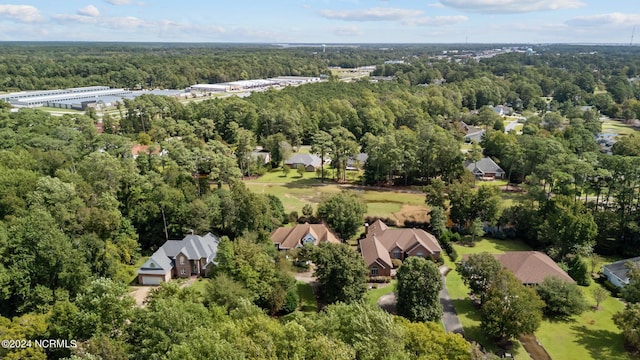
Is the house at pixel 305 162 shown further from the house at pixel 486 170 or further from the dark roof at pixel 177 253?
the dark roof at pixel 177 253

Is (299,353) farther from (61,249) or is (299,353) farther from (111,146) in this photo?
(111,146)

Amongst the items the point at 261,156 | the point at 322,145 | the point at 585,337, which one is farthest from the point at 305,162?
the point at 585,337

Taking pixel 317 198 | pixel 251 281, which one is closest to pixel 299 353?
pixel 251 281

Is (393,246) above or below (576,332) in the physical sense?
above

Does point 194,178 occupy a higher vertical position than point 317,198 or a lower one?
higher

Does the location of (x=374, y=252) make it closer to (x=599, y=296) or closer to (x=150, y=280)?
(x=599, y=296)

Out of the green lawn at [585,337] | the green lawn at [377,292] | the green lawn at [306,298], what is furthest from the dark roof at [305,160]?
the green lawn at [585,337]
